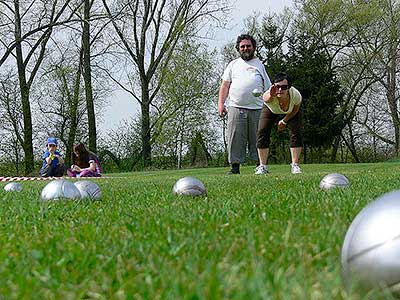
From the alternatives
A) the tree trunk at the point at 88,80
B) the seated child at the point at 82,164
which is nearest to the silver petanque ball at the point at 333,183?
the seated child at the point at 82,164

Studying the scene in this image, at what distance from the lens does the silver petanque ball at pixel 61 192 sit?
4.61 meters

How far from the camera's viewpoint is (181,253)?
2.06m

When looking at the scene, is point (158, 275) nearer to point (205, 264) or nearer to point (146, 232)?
point (205, 264)

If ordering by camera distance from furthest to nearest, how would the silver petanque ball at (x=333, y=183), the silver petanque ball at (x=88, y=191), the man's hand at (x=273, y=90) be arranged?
the man's hand at (x=273, y=90) < the silver petanque ball at (x=333, y=183) < the silver petanque ball at (x=88, y=191)

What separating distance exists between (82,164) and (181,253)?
12.8 meters

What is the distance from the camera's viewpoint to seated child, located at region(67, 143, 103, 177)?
1409cm

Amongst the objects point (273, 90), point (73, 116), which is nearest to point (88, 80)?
point (73, 116)

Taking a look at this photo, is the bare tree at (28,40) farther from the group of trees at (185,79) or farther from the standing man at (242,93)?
the standing man at (242,93)

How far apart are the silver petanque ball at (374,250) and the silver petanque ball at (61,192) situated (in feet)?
10.8

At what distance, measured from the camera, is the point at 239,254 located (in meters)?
1.97

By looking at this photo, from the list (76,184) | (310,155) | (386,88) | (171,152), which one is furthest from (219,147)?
(76,184)

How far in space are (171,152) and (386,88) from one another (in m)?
12.5

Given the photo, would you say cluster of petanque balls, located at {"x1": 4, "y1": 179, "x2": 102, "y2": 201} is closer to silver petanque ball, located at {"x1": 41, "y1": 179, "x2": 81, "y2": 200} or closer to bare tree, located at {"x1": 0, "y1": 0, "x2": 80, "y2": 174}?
silver petanque ball, located at {"x1": 41, "y1": 179, "x2": 81, "y2": 200}

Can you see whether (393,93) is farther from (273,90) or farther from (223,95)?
(273,90)
